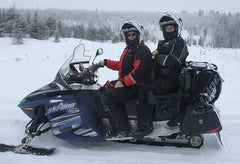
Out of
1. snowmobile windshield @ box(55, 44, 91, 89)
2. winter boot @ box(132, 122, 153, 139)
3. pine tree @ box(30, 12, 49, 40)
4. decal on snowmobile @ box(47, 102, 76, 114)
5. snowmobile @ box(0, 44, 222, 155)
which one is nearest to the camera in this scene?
snowmobile @ box(0, 44, 222, 155)

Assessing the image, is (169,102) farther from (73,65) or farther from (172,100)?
(73,65)

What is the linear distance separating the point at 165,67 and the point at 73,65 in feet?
5.01

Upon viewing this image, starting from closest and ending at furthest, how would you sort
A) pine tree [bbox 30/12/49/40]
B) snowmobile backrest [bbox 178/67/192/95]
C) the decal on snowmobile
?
snowmobile backrest [bbox 178/67/192/95] < the decal on snowmobile < pine tree [bbox 30/12/49/40]

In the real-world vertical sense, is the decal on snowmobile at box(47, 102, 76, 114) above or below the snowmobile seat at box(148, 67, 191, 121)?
below

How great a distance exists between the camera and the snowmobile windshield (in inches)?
155

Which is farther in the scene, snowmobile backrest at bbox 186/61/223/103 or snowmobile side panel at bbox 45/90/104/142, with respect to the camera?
snowmobile side panel at bbox 45/90/104/142

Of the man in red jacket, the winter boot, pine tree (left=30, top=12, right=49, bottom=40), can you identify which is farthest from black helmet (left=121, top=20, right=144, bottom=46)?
pine tree (left=30, top=12, right=49, bottom=40)

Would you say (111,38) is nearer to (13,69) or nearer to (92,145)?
(13,69)

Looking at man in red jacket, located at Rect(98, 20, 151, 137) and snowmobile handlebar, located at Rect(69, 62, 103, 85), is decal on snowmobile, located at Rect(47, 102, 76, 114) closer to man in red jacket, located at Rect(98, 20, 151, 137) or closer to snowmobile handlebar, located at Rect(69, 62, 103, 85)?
snowmobile handlebar, located at Rect(69, 62, 103, 85)

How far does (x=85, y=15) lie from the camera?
14238 centimetres

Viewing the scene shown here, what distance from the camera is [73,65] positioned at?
4.02 m

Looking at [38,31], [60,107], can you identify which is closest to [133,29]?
[60,107]

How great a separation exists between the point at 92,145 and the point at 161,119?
48.3 inches

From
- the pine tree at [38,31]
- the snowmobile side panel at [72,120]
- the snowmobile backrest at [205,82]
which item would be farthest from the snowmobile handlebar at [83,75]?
the pine tree at [38,31]
